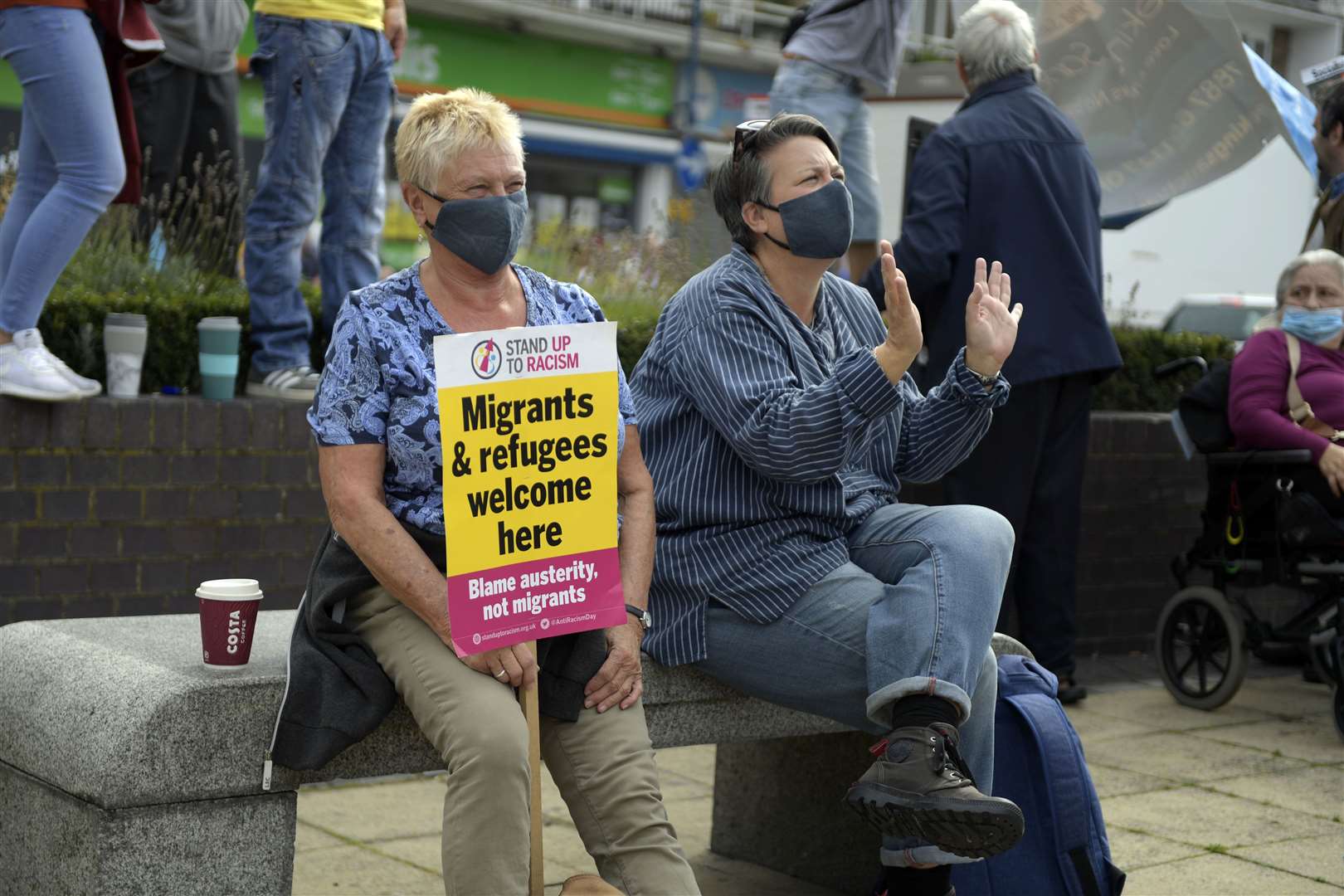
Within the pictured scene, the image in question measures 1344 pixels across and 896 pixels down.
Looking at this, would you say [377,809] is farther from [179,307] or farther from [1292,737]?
[1292,737]

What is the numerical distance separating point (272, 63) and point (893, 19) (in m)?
2.55

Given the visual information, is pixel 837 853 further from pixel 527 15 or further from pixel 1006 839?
pixel 527 15

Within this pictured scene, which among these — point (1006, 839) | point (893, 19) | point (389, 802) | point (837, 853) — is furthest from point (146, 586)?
point (893, 19)

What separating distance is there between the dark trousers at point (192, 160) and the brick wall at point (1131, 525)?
3.54 metres

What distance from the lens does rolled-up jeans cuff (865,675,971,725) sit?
3.20 m

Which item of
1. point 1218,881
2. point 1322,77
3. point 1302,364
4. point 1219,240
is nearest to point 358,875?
point 1218,881

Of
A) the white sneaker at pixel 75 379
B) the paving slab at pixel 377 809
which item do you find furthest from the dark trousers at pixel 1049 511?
the white sneaker at pixel 75 379

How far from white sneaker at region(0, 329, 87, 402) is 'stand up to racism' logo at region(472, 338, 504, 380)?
2.41 meters

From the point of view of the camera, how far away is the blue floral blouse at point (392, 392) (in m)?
3.07

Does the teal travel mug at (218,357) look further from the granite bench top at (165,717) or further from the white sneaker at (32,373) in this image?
the granite bench top at (165,717)

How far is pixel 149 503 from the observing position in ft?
16.9

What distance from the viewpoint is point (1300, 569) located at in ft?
19.4

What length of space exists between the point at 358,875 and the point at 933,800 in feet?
5.54

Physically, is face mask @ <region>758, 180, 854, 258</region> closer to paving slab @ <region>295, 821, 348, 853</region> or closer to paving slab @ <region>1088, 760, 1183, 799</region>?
paving slab @ <region>295, 821, 348, 853</region>
